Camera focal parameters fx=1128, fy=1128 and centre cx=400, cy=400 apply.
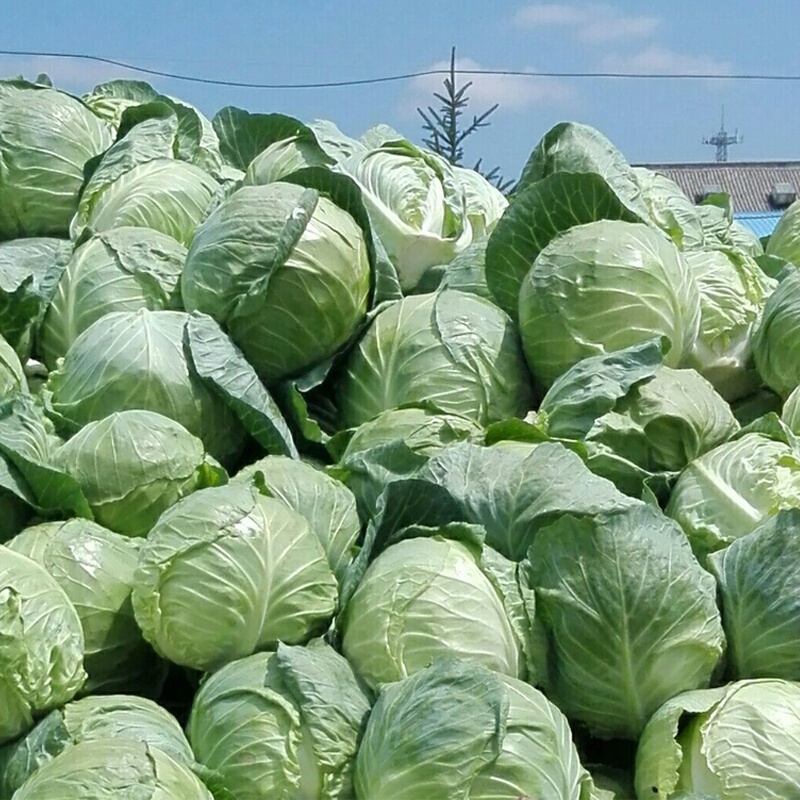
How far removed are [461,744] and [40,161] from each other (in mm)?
2636

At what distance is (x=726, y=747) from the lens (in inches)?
86.7

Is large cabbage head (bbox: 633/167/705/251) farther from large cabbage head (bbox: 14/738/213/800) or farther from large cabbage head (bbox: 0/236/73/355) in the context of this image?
large cabbage head (bbox: 14/738/213/800)

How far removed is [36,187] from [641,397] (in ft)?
7.25

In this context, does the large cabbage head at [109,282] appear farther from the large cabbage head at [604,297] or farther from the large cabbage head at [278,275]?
the large cabbage head at [604,297]

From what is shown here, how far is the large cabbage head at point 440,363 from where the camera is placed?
3.16 meters

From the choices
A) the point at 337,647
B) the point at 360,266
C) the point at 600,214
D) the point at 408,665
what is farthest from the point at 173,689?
the point at 600,214

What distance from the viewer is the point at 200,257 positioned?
10.6ft

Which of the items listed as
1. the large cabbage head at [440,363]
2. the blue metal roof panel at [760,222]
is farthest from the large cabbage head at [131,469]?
the blue metal roof panel at [760,222]

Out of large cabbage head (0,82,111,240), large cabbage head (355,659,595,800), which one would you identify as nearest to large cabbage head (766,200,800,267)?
large cabbage head (0,82,111,240)

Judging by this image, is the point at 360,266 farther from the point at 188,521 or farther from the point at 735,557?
the point at 735,557

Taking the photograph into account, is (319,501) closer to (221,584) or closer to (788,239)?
(221,584)

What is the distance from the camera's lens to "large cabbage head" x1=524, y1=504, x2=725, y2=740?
7.62 feet

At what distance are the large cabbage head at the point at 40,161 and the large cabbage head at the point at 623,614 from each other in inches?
91.2

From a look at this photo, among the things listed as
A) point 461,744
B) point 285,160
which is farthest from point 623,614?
point 285,160
